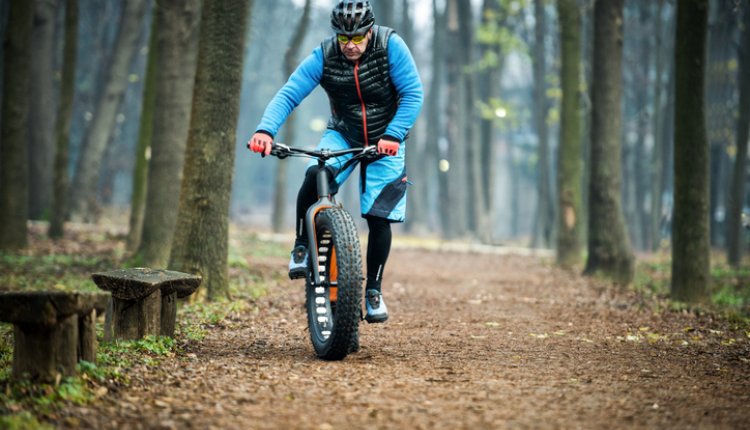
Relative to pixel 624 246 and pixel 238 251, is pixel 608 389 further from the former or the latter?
pixel 238 251

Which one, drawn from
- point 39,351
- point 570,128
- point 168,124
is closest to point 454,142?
point 570,128

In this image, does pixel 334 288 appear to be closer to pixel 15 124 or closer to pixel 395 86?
pixel 395 86

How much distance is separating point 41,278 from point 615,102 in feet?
32.3

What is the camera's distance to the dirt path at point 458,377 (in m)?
4.52

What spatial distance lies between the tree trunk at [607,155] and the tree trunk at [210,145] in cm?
818

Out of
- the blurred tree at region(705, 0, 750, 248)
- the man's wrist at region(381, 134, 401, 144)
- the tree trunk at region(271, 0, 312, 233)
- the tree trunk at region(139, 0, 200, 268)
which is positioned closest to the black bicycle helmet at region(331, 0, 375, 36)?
the man's wrist at region(381, 134, 401, 144)

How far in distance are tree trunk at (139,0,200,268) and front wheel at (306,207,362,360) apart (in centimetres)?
608

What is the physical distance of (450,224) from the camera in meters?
30.8

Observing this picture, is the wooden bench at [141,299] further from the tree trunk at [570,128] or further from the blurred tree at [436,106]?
the blurred tree at [436,106]

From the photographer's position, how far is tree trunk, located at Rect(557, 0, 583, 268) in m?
18.0

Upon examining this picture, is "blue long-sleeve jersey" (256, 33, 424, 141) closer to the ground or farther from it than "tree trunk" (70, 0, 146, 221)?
closer to the ground

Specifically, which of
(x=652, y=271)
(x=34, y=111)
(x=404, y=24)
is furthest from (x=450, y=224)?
(x=34, y=111)

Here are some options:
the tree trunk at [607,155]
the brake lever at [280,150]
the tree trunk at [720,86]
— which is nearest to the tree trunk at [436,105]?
the tree trunk at [720,86]

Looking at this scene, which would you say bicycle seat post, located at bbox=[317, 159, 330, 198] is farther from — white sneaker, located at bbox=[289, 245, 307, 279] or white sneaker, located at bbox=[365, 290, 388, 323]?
white sneaker, located at bbox=[365, 290, 388, 323]
